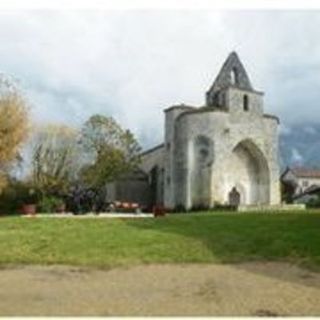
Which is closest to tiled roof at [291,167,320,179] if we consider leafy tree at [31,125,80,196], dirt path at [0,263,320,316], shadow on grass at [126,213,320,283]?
leafy tree at [31,125,80,196]

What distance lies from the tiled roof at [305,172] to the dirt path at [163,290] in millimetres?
109445

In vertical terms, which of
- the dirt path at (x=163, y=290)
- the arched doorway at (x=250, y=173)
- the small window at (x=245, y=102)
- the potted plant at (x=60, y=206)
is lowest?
the dirt path at (x=163, y=290)

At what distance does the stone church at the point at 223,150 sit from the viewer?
7788 cm

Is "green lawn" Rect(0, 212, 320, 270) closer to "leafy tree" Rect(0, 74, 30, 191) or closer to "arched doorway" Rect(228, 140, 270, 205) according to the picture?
"leafy tree" Rect(0, 74, 30, 191)

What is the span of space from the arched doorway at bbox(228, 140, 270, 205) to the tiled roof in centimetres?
4687

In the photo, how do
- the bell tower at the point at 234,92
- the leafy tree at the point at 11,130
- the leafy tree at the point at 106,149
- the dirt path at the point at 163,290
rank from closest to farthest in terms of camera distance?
the dirt path at the point at 163,290
the leafy tree at the point at 11,130
the leafy tree at the point at 106,149
the bell tower at the point at 234,92

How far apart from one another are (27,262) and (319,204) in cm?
5731

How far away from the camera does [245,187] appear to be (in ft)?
271

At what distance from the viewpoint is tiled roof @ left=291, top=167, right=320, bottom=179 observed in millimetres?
129750

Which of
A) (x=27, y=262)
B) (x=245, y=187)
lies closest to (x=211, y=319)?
(x=27, y=262)

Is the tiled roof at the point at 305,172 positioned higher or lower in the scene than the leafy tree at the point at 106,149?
higher

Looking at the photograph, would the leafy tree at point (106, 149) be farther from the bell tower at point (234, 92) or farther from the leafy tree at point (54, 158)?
the bell tower at point (234, 92)

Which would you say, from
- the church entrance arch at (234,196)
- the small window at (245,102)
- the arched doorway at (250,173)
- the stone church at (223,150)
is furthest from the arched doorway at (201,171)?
the small window at (245,102)

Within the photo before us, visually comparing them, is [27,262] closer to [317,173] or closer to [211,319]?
[211,319]
